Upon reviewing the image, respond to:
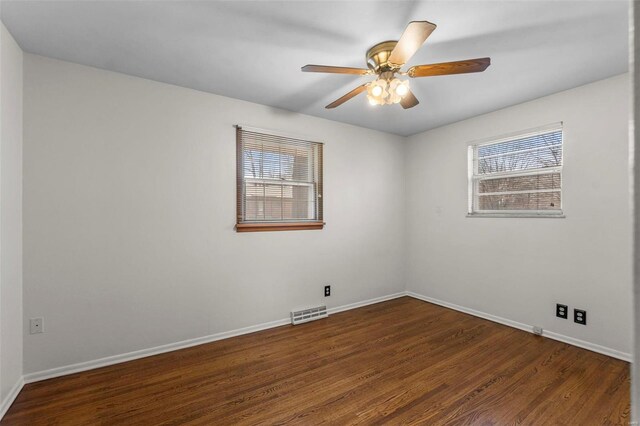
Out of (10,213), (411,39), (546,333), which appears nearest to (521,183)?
(546,333)

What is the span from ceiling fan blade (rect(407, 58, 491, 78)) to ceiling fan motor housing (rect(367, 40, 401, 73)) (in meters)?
0.15

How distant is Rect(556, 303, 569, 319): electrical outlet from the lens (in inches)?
112

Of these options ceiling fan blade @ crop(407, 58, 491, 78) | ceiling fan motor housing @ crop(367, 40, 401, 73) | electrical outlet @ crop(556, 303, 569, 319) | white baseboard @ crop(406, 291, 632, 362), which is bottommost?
white baseboard @ crop(406, 291, 632, 362)

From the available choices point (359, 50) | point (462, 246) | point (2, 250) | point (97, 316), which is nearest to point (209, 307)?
point (97, 316)

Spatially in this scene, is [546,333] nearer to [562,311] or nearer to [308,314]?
[562,311]

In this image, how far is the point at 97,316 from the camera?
242 centimetres

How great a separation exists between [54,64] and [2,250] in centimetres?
143

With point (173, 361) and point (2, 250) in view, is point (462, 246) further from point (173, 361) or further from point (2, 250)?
point (2, 250)

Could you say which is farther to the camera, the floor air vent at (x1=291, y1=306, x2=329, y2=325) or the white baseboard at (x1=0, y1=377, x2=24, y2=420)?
the floor air vent at (x1=291, y1=306, x2=329, y2=325)

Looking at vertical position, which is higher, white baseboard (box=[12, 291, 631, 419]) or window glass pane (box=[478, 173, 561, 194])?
window glass pane (box=[478, 173, 561, 194])

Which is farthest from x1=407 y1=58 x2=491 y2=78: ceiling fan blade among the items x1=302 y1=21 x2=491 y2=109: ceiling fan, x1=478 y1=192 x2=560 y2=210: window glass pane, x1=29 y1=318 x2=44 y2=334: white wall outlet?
x1=29 y1=318 x2=44 y2=334: white wall outlet

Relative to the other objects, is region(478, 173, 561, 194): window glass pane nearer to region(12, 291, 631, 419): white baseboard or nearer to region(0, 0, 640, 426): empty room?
region(0, 0, 640, 426): empty room

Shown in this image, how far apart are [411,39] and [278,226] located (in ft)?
7.22

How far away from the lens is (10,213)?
201 centimetres
